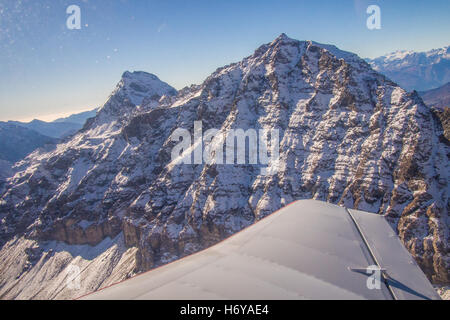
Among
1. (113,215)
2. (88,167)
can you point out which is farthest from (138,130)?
(113,215)

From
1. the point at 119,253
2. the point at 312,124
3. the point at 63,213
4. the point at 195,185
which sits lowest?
the point at 119,253

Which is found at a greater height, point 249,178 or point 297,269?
point 297,269

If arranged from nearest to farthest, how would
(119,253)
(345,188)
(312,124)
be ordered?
1. (345,188)
2. (312,124)
3. (119,253)

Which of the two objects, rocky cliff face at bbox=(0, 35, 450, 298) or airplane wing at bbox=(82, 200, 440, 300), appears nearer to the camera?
airplane wing at bbox=(82, 200, 440, 300)

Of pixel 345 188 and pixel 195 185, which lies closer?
pixel 345 188

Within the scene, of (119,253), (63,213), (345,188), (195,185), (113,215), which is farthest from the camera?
(63,213)

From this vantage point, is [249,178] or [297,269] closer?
[297,269]

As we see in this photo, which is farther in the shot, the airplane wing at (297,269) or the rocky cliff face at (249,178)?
the rocky cliff face at (249,178)
